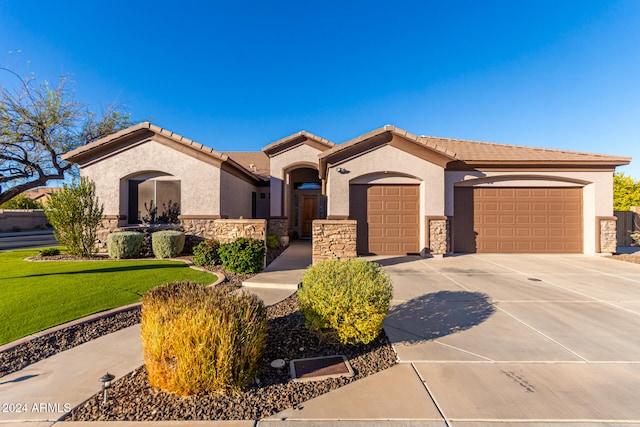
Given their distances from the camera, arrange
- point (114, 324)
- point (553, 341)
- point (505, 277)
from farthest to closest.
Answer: point (505, 277), point (114, 324), point (553, 341)

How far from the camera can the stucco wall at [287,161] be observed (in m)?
15.4

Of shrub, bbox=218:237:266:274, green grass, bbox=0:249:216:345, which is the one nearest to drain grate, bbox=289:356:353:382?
green grass, bbox=0:249:216:345

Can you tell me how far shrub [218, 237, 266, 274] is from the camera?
7730 mm

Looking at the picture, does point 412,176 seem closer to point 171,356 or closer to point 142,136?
point 171,356

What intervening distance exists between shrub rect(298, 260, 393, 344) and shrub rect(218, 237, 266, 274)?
→ 4.15 meters

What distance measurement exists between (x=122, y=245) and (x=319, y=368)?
9694 mm

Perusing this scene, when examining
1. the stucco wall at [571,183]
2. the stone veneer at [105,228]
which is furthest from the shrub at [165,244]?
the stucco wall at [571,183]

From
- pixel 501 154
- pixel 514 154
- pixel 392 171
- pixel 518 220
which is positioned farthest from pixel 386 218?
pixel 514 154

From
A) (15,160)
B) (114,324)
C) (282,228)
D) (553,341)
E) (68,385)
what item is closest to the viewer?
(68,385)

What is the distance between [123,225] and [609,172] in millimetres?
20481

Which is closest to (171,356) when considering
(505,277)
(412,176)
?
(505,277)

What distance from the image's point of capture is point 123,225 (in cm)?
1100

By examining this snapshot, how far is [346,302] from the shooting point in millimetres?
3502

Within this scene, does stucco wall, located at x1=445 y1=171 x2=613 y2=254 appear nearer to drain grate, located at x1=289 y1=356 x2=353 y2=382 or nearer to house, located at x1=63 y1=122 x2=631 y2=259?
house, located at x1=63 y1=122 x2=631 y2=259
